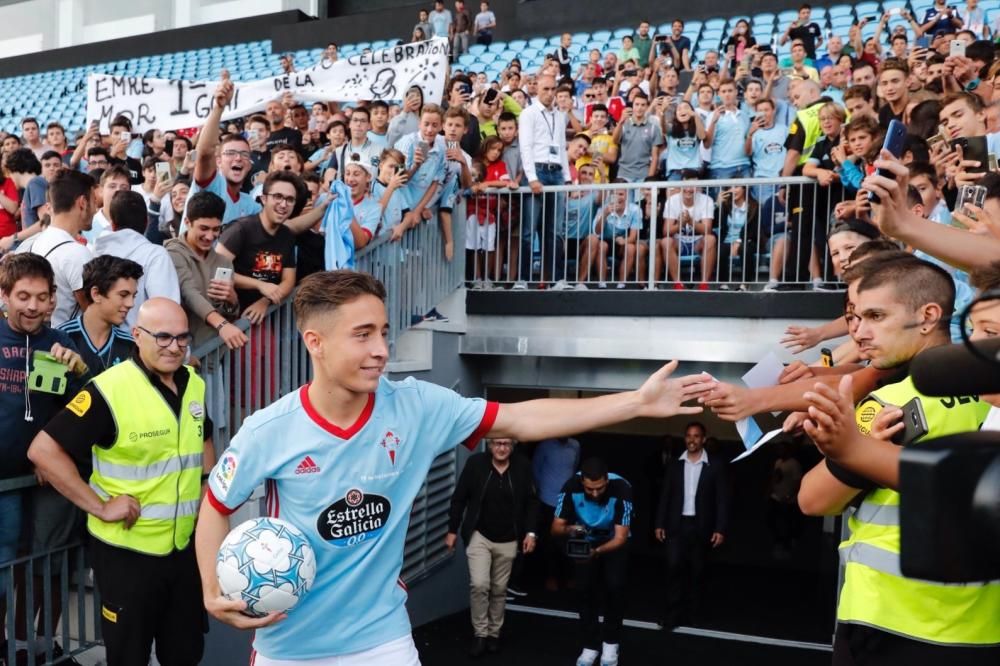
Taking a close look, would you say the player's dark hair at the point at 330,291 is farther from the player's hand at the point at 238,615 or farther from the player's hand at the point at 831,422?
the player's hand at the point at 831,422

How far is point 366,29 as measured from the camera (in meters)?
22.7

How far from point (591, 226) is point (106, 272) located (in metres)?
5.48

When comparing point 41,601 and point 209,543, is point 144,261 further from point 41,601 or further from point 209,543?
point 209,543

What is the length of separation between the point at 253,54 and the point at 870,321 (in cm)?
2376

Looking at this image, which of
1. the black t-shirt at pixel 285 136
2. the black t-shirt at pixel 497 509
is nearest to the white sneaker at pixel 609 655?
the black t-shirt at pixel 497 509

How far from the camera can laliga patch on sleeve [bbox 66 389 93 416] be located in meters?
4.59

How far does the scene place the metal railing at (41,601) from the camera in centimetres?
477

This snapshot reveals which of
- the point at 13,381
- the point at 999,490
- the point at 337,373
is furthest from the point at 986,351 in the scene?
the point at 13,381

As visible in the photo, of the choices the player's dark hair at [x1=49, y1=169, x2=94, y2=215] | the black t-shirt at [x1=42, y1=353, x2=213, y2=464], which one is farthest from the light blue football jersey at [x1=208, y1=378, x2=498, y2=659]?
the player's dark hair at [x1=49, y1=169, x2=94, y2=215]

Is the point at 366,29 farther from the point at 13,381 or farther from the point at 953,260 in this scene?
the point at 953,260

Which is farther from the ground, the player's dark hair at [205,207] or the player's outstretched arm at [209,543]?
the player's dark hair at [205,207]

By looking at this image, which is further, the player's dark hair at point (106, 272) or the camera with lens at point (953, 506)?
the player's dark hair at point (106, 272)

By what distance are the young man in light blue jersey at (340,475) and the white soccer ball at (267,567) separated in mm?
75

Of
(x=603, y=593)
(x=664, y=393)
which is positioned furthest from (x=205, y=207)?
(x=603, y=593)
